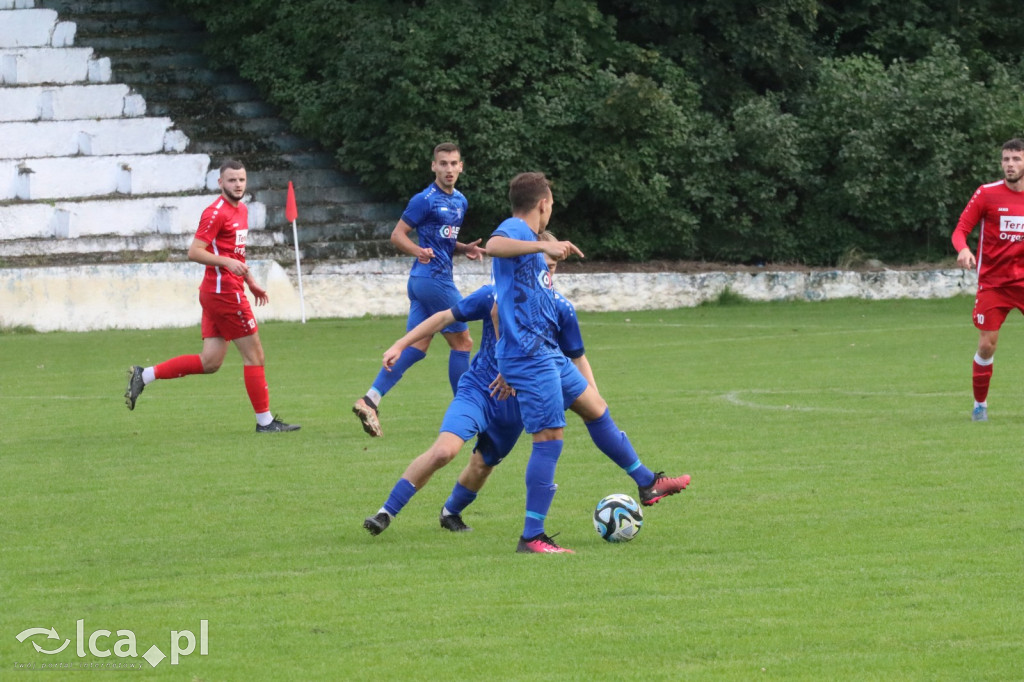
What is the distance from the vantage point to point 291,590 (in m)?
6.37

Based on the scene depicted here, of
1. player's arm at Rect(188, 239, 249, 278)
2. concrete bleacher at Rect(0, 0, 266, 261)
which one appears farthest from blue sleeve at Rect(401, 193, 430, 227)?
concrete bleacher at Rect(0, 0, 266, 261)

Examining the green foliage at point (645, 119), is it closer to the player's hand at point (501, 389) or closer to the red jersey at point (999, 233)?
the red jersey at point (999, 233)

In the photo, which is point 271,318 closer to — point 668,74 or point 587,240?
point 587,240

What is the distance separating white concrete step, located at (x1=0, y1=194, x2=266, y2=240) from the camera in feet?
90.7

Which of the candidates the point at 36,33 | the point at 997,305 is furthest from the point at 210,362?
the point at 36,33

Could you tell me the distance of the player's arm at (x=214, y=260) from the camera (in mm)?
11688

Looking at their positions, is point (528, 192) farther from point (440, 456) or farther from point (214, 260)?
point (214, 260)

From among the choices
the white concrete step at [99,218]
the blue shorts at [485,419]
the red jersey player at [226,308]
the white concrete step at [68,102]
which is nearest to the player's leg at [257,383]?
the red jersey player at [226,308]

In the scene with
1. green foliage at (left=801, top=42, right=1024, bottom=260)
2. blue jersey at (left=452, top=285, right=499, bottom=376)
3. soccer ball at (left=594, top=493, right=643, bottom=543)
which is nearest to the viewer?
soccer ball at (left=594, top=493, right=643, bottom=543)

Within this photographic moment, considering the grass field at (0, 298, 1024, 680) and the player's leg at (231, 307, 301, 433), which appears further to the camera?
the player's leg at (231, 307, 301, 433)

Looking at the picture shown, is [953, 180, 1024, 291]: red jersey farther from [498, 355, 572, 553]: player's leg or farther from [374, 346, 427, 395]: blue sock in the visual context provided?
[498, 355, 572, 553]: player's leg

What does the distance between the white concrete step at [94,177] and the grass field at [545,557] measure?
48.3 ft

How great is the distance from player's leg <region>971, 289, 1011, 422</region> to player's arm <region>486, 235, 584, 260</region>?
18.3ft

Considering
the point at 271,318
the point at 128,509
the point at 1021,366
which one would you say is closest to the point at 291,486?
the point at 128,509
